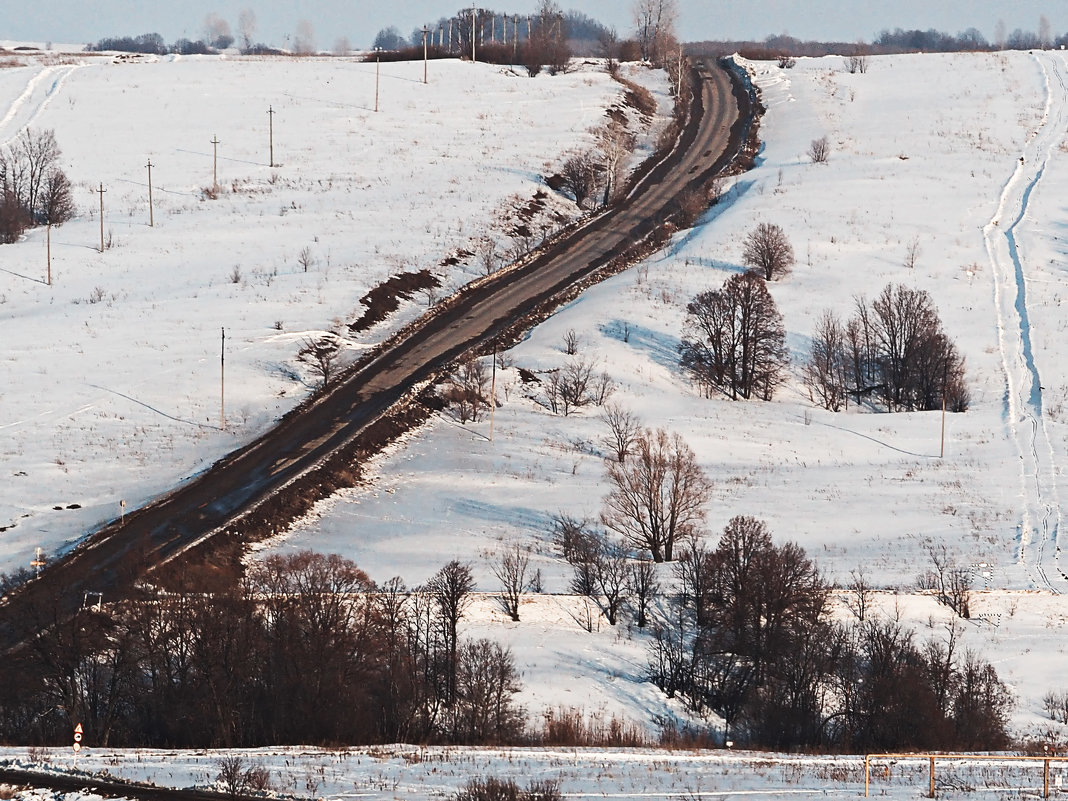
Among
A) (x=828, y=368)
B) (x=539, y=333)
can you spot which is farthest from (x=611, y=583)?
(x=828, y=368)

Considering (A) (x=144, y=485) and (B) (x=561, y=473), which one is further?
(B) (x=561, y=473)

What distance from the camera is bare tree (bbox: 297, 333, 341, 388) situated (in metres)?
51.2

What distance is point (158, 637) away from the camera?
30203 millimetres

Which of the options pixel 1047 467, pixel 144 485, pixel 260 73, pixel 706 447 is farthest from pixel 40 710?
pixel 260 73

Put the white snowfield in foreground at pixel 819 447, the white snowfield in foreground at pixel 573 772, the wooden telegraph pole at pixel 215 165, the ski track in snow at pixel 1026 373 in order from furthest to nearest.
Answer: the wooden telegraph pole at pixel 215 165, the ski track in snow at pixel 1026 373, the white snowfield in foreground at pixel 819 447, the white snowfield in foreground at pixel 573 772

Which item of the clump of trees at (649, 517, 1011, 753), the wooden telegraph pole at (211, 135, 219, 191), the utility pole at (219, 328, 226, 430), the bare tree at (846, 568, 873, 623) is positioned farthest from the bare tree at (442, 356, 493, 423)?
the wooden telegraph pole at (211, 135, 219, 191)

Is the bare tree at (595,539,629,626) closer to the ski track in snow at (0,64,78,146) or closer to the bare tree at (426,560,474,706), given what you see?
the bare tree at (426,560,474,706)

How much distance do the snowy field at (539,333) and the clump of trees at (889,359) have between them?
119 cm

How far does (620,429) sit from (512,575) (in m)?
12.6

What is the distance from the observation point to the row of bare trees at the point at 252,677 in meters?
28.6

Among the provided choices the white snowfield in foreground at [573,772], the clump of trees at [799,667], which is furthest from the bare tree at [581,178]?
the white snowfield in foreground at [573,772]

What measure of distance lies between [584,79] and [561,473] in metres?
75.8

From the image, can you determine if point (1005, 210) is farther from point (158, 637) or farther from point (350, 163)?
point (158, 637)

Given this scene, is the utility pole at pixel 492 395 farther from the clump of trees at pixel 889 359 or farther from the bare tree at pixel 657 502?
the clump of trees at pixel 889 359
